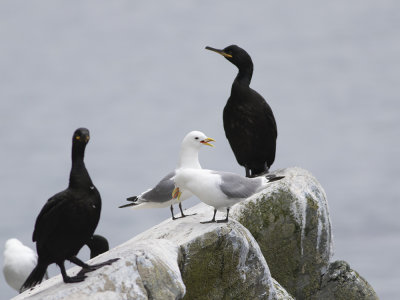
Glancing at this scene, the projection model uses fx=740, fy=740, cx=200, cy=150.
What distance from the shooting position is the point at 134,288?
7336 mm

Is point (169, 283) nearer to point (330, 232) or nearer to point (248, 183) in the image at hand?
point (248, 183)

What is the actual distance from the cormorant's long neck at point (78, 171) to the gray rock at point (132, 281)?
2.83 ft

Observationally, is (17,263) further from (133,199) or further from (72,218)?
(72,218)

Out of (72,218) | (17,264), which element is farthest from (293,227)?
(17,264)

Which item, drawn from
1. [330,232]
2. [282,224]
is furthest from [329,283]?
[282,224]

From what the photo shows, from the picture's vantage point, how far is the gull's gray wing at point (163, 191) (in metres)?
9.90

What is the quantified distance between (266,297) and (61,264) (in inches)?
128

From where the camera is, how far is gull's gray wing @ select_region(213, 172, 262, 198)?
880 cm

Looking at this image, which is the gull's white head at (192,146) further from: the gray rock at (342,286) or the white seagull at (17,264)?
the white seagull at (17,264)

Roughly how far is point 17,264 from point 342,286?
7.03 meters

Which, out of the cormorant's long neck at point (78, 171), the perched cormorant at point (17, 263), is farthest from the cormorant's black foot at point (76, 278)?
the perched cormorant at point (17, 263)

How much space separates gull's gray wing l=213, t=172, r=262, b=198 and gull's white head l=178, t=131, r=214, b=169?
0.72 metres

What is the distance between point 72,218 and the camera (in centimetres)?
729

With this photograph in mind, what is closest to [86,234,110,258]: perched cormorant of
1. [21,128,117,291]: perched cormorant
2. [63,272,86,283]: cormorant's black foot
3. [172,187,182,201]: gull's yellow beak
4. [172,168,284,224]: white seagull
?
[172,187,182,201]: gull's yellow beak
